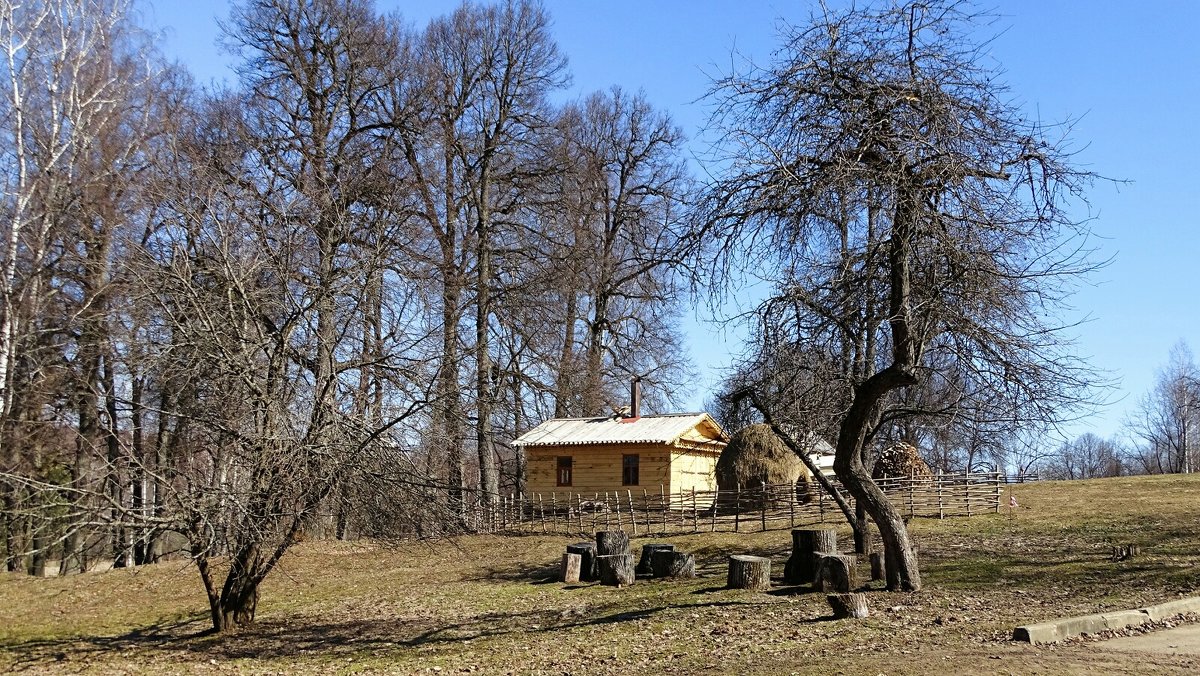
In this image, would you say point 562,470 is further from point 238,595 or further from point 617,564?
point 238,595

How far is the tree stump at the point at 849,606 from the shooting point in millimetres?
11289

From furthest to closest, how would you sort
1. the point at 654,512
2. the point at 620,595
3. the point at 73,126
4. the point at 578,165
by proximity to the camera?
1. the point at 578,165
2. the point at 654,512
3. the point at 73,126
4. the point at 620,595

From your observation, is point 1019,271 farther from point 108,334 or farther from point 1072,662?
point 108,334

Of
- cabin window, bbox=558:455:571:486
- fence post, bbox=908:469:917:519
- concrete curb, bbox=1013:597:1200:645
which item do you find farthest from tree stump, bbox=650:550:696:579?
cabin window, bbox=558:455:571:486

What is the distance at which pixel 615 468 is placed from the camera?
106 ft

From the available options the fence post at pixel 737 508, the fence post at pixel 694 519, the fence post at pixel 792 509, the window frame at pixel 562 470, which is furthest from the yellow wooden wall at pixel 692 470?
the fence post at pixel 792 509

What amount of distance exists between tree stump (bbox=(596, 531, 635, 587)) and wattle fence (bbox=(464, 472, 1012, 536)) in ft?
13.2

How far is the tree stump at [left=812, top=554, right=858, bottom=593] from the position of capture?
1366cm

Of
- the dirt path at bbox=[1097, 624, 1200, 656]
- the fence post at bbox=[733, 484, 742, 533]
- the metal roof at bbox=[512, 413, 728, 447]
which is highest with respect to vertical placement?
the metal roof at bbox=[512, 413, 728, 447]

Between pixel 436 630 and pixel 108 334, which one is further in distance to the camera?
pixel 108 334

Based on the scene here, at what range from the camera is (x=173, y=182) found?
14555 millimetres

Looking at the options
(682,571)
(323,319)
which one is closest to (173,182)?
(323,319)

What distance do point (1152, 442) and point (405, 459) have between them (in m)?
75.6

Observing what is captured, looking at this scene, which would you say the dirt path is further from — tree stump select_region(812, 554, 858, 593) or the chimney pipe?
the chimney pipe
